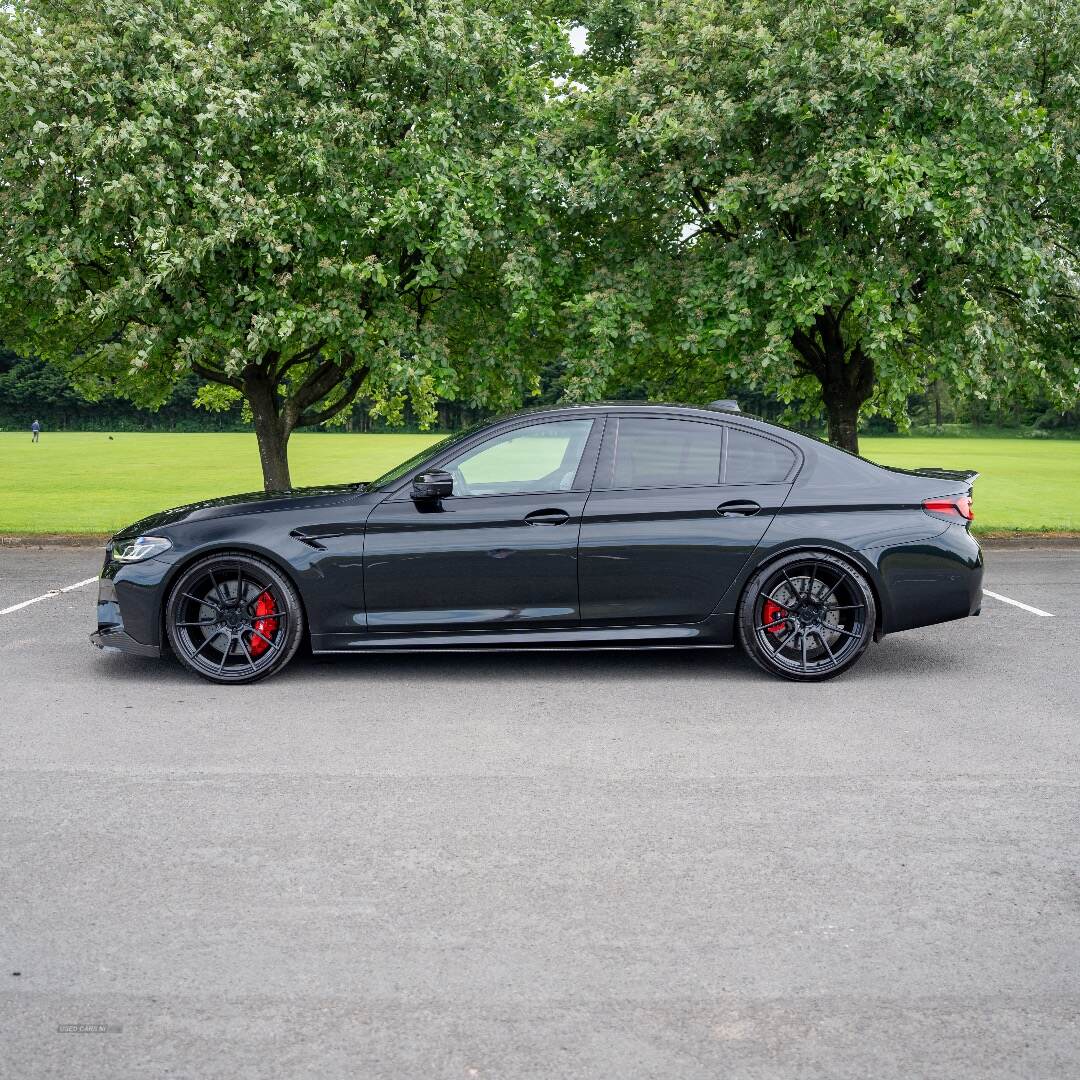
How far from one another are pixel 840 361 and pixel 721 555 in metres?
11.1

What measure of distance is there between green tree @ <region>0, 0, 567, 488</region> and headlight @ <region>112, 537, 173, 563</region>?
22.6 feet

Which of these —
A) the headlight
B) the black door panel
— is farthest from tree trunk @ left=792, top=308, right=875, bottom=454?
the headlight

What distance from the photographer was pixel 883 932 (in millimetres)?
3635

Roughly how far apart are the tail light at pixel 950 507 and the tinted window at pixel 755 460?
809mm

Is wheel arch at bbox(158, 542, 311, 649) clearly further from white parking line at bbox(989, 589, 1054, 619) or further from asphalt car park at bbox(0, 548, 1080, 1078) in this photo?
white parking line at bbox(989, 589, 1054, 619)

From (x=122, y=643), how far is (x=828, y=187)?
893 centimetres

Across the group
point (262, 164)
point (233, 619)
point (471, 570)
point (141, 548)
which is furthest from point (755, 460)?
point (262, 164)

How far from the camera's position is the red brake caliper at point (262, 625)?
22.7 feet

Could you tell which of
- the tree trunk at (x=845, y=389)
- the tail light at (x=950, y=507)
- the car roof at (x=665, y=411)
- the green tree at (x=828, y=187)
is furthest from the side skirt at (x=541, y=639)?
the tree trunk at (x=845, y=389)

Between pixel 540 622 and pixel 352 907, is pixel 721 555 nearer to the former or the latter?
pixel 540 622

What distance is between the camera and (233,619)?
6926 mm

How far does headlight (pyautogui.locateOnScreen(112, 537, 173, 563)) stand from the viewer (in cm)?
691

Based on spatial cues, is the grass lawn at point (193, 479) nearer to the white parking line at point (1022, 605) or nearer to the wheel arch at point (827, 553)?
the white parking line at point (1022, 605)

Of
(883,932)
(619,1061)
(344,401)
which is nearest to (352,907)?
(619,1061)
